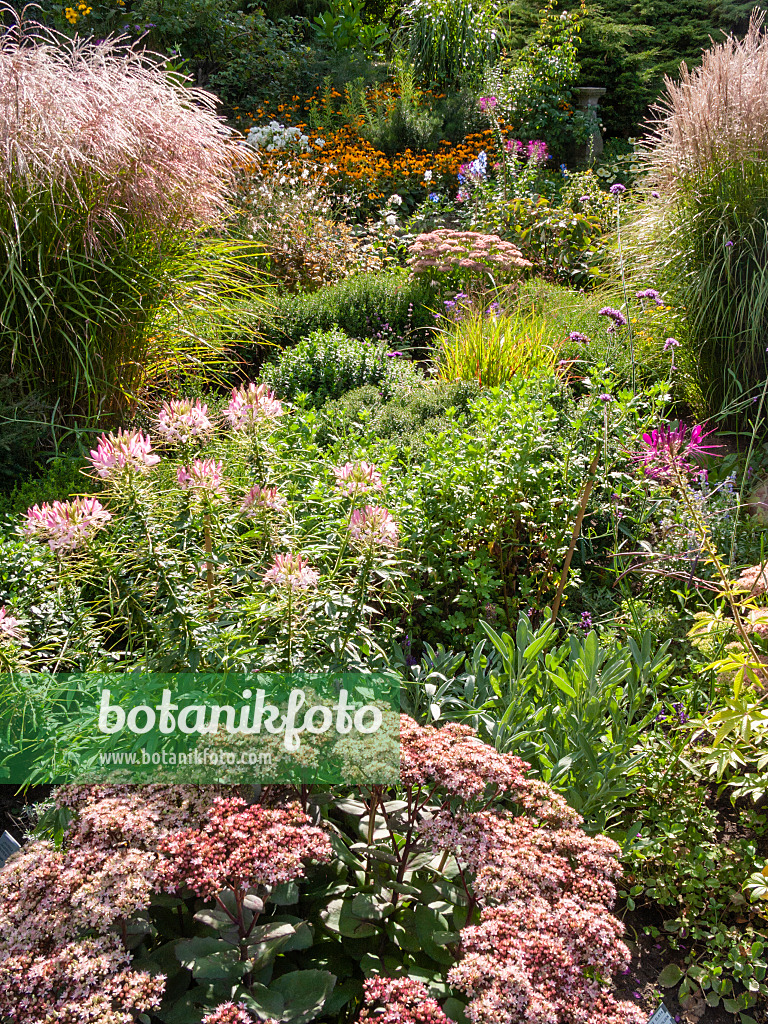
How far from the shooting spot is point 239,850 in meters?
1.40

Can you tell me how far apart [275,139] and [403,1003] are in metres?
9.25

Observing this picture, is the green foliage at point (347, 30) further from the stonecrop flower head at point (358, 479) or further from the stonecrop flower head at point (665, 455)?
the stonecrop flower head at point (358, 479)

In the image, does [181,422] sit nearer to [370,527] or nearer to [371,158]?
[370,527]

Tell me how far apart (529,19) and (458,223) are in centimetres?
673

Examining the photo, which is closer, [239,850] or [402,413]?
[239,850]

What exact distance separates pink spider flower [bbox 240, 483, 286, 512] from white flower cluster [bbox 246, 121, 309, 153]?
7.74 metres

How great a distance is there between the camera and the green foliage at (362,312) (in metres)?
5.82

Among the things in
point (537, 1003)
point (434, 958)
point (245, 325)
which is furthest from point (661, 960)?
point (245, 325)

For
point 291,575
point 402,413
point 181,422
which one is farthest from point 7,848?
point 402,413

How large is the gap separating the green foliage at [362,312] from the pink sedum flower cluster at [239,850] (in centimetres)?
468

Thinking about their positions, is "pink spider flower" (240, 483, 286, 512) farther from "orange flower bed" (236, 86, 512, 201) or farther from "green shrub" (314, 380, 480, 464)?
"orange flower bed" (236, 86, 512, 201)

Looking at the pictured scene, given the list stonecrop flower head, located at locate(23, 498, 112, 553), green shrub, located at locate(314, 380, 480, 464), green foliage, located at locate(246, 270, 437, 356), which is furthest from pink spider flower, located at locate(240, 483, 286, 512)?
green foliage, located at locate(246, 270, 437, 356)

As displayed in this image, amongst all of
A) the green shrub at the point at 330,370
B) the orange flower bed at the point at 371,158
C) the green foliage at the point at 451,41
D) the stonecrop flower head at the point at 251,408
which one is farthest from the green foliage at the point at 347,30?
the stonecrop flower head at the point at 251,408

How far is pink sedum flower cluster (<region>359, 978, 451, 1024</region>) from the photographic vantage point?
1204 mm
